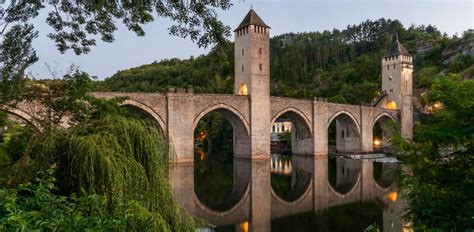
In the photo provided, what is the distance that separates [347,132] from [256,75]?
16.1m

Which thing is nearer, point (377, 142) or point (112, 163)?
point (112, 163)

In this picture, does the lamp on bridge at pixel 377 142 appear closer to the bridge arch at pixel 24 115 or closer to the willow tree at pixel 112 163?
the bridge arch at pixel 24 115

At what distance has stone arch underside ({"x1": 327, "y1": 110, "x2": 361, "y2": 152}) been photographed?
4156 centimetres

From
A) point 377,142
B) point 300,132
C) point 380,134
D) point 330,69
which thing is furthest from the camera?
point 330,69

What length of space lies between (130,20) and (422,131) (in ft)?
18.7

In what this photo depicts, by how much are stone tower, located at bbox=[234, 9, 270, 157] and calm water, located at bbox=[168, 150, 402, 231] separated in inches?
140

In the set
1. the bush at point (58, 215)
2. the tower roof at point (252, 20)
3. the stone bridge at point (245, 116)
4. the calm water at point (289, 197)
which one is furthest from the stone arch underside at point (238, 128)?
the bush at point (58, 215)

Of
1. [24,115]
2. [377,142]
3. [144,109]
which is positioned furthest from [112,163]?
[377,142]

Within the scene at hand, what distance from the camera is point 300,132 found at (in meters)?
38.7

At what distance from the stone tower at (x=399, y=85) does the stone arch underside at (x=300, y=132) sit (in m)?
15.2

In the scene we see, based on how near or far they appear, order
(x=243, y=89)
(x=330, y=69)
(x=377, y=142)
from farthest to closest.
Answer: (x=330, y=69)
(x=377, y=142)
(x=243, y=89)

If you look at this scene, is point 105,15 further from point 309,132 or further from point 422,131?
point 309,132

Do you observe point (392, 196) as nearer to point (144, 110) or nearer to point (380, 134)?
point (144, 110)

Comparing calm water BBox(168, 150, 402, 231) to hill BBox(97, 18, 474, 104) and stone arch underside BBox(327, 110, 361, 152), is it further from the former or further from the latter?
hill BBox(97, 18, 474, 104)
